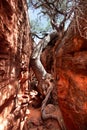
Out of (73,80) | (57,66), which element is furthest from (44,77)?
(73,80)

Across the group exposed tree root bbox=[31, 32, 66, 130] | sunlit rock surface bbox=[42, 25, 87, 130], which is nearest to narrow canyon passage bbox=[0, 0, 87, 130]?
sunlit rock surface bbox=[42, 25, 87, 130]

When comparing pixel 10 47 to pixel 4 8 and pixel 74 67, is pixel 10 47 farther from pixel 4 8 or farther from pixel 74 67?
pixel 74 67

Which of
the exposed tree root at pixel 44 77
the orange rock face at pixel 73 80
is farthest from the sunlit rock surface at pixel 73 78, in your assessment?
the exposed tree root at pixel 44 77

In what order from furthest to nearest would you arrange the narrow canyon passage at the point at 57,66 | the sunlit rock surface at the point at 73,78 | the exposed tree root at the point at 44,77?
the exposed tree root at the point at 44,77 < the sunlit rock surface at the point at 73,78 < the narrow canyon passage at the point at 57,66

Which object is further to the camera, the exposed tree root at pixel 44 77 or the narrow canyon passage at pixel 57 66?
the exposed tree root at pixel 44 77

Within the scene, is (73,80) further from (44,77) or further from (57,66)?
(44,77)

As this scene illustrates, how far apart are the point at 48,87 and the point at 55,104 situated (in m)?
1.21

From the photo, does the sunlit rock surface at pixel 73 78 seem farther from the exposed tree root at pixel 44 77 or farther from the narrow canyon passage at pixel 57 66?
the exposed tree root at pixel 44 77

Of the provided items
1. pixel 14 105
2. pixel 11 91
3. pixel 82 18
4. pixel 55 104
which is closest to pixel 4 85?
pixel 11 91

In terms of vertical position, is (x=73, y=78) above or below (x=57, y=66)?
below

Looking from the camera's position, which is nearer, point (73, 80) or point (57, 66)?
point (73, 80)

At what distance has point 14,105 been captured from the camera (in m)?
4.03

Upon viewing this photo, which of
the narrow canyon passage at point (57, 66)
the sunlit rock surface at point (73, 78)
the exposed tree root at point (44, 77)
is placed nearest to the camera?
the narrow canyon passage at point (57, 66)

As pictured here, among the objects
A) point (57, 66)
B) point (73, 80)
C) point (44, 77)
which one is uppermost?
point (57, 66)
